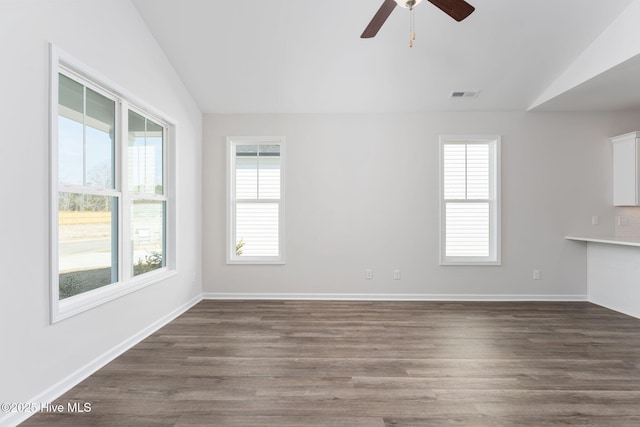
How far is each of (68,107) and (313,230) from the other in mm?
3031

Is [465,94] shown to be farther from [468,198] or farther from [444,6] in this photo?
[444,6]

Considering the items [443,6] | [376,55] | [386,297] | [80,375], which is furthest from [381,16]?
[386,297]

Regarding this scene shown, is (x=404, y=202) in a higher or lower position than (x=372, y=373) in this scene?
higher

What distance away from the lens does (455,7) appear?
221 centimetres

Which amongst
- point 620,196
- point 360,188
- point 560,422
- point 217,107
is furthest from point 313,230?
point 620,196

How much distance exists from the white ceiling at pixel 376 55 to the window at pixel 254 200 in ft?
1.89

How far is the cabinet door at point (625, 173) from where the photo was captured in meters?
4.19

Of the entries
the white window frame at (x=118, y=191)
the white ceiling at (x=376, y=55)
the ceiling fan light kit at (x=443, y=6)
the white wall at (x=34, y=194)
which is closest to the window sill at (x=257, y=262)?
the white window frame at (x=118, y=191)

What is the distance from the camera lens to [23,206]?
1.95 metres

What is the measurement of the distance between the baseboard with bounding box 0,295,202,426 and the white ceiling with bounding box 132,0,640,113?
294 centimetres

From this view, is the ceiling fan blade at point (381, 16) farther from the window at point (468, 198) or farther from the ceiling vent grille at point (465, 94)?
the window at point (468, 198)

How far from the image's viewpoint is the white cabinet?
4.17 metres

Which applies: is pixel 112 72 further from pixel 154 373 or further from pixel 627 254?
pixel 627 254

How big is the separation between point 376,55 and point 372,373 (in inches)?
126
